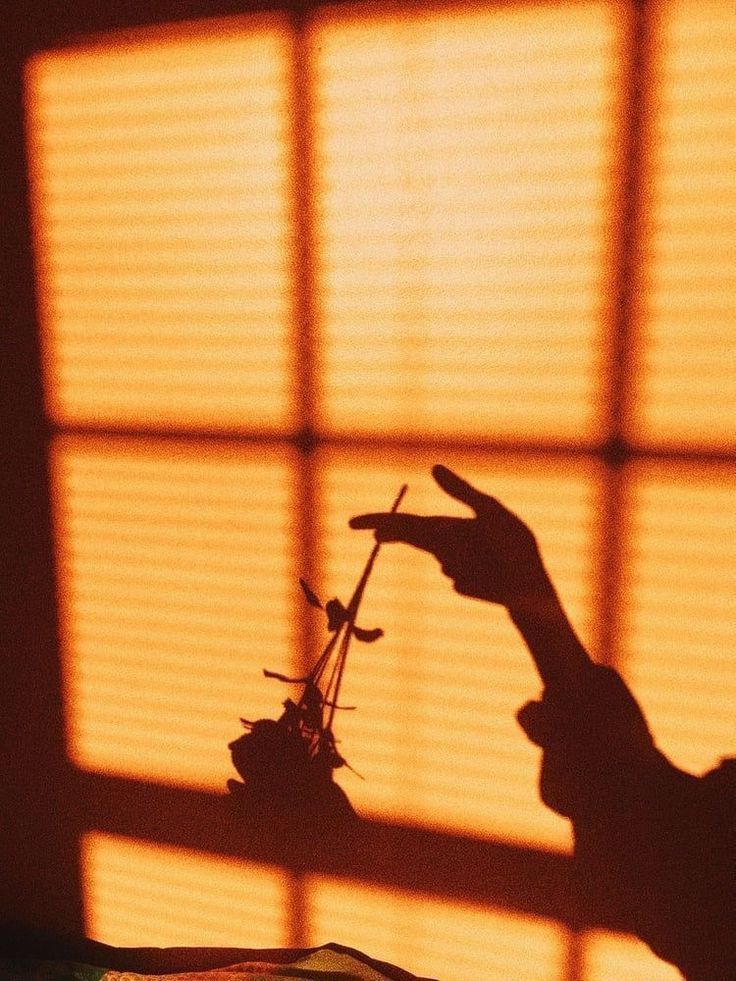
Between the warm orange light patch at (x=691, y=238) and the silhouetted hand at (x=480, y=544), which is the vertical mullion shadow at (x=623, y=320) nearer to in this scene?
the warm orange light patch at (x=691, y=238)

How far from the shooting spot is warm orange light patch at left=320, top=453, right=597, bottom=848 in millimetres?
1545

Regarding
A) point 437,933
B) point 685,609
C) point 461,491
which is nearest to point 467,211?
point 461,491

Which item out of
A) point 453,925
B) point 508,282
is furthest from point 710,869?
point 508,282

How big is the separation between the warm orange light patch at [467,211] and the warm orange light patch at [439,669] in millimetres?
125

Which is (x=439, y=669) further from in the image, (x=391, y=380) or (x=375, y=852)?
(x=391, y=380)

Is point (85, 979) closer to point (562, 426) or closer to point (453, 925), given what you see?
point (453, 925)

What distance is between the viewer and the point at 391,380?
1.57 metres

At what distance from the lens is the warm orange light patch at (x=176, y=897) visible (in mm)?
1862

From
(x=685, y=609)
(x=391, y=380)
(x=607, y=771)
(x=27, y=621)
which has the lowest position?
(x=607, y=771)

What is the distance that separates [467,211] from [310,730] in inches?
39.9

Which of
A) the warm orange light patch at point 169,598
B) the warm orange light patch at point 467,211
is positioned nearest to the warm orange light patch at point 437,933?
the warm orange light patch at point 169,598

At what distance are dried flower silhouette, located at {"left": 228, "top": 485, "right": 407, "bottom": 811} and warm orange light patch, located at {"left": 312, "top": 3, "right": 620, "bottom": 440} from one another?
260mm

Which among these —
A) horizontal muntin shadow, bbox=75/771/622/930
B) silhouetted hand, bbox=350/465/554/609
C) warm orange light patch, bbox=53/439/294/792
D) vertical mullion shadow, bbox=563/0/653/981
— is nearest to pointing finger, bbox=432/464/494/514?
silhouetted hand, bbox=350/465/554/609

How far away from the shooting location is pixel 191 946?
193 cm
